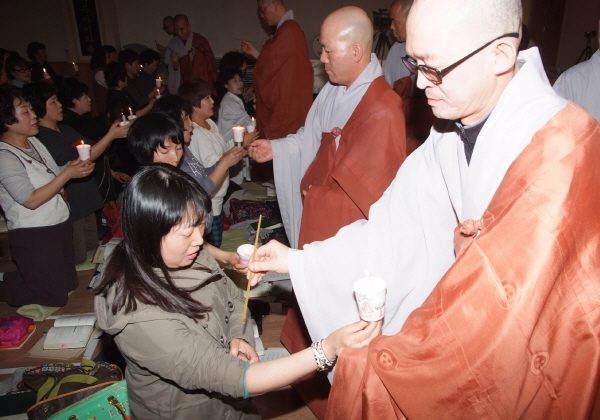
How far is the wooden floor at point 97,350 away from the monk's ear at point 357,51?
201 cm

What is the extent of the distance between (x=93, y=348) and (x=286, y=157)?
77.2 inches

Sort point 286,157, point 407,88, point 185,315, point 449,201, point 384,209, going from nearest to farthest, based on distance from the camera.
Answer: point 185,315 < point 449,201 < point 384,209 < point 286,157 < point 407,88

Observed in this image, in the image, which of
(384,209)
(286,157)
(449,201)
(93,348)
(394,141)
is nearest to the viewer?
(449,201)

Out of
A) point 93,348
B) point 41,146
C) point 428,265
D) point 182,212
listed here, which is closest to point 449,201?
point 428,265

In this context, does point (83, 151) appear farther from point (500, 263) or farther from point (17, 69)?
point (17, 69)

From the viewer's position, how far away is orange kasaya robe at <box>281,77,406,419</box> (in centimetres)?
246

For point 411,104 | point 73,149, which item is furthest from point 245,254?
point 411,104

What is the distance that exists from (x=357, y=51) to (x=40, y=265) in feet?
9.62

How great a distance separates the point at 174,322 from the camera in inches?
54.7

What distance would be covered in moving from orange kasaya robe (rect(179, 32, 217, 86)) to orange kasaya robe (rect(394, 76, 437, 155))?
13.0ft

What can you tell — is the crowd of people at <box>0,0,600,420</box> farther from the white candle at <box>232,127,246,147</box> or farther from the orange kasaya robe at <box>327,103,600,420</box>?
the white candle at <box>232,127,246,147</box>

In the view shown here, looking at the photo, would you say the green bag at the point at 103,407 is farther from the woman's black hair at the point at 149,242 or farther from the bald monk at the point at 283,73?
the bald monk at the point at 283,73

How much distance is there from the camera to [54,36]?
8.91 meters

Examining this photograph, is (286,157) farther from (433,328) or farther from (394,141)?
(433,328)
